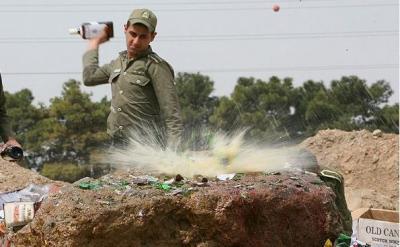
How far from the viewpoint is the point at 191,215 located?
15.2 feet

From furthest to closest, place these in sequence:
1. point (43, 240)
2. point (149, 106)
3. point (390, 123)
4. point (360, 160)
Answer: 1. point (390, 123)
2. point (360, 160)
3. point (149, 106)
4. point (43, 240)

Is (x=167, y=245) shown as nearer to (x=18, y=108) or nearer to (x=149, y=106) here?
(x=149, y=106)

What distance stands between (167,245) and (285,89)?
32244mm

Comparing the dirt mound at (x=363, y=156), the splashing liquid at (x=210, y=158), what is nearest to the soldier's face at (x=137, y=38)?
the splashing liquid at (x=210, y=158)

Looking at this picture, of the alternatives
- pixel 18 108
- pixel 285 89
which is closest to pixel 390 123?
pixel 285 89

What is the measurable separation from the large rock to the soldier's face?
4.57ft

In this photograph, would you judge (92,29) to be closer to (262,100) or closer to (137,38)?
(137,38)

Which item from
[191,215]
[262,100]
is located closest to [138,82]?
[191,215]

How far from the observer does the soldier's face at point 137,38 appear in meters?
6.25

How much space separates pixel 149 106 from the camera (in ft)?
20.9

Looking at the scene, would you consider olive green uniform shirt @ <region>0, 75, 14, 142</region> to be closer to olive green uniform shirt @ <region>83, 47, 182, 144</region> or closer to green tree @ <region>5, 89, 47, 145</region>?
olive green uniform shirt @ <region>83, 47, 182, 144</region>

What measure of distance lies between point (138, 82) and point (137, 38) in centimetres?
31

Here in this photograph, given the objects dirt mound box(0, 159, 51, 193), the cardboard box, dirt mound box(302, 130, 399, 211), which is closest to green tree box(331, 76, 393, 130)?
dirt mound box(302, 130, 399, 211)

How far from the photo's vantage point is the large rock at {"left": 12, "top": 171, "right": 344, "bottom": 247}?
4.35 m
